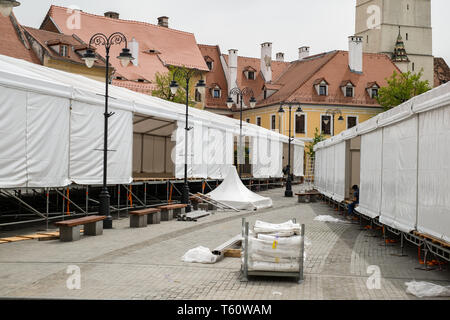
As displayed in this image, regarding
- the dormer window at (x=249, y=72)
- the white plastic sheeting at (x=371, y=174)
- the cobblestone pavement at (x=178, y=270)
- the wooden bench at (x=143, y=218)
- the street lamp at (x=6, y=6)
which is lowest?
the cobblestone pavement at (x=178, y=270)

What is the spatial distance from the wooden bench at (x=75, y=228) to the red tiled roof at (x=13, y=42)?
32369 mm

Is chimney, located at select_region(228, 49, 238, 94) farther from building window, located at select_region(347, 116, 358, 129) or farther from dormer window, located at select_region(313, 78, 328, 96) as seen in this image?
building window, located at select_region(347, 116, 358, 129)

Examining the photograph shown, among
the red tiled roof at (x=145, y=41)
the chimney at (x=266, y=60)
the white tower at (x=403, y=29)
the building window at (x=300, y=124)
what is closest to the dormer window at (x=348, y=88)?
the building window at (x=300, y=124)

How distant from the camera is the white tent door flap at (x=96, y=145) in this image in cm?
1698

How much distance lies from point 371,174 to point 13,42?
37.3 meters

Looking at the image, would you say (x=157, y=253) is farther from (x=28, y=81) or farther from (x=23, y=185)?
(x=28, y=81)

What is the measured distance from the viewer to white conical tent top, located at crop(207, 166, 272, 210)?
74.4 ft

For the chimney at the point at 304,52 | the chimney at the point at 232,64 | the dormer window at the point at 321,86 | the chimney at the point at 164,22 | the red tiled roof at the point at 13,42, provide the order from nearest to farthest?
the red tiled roof at the point at 13,42, the dormer window at the point at 321,86, the chimney at the point at 164,22, the chimney at the point at 232,64, the chimney at the point at 304,52

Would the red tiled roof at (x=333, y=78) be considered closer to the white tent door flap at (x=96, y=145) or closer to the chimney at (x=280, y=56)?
the chimney at (x=280, y=56)

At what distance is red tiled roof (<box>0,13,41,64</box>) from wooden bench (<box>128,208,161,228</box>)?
30331 millimetres

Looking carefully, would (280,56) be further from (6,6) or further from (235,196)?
(6,6)

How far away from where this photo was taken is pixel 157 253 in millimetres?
11500

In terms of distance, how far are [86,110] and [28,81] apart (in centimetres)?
304
